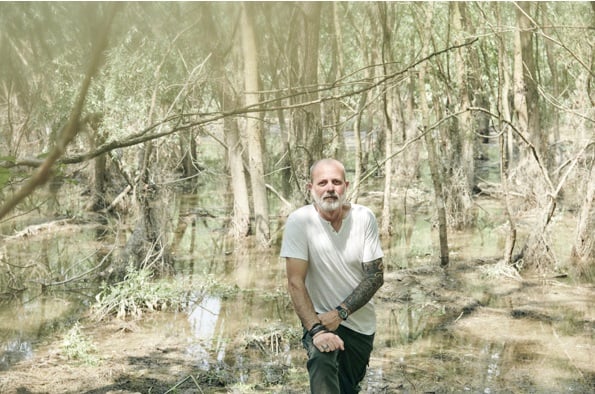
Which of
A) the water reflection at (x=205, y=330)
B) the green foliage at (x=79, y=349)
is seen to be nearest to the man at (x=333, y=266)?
the water reflection at (x=205, y=330)

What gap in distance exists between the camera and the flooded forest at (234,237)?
337 cm

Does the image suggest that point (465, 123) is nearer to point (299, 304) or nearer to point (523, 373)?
point (523, 373)

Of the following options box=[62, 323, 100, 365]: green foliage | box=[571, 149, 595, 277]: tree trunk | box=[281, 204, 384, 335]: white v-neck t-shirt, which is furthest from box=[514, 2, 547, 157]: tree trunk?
box=[281, 204, 384, 335]: white v-neck t-shirt

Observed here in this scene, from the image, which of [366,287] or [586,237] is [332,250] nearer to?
[366,287]

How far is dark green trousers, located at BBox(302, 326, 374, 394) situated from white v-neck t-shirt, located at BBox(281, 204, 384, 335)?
0.09 metres

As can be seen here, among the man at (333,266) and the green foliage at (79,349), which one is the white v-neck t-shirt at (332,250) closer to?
the man at (333,266)

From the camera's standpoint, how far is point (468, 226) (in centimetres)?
1827

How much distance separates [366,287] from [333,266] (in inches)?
10.1

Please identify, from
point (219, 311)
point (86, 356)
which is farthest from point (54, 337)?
point (219, 311)

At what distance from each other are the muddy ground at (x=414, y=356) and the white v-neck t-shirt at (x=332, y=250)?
3.19 metres

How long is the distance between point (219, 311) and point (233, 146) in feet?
25.3

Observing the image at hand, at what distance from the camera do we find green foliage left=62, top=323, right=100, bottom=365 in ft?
29.5

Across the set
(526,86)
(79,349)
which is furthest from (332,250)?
(526,86)

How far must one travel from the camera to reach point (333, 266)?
495 cm
